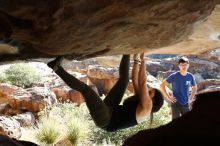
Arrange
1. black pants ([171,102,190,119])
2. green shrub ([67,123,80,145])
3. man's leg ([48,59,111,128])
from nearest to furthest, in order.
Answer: man's leg ([48,59,111,128]) < black pants ([171,102,190,119]) < green shrub ([67,123,80,145])

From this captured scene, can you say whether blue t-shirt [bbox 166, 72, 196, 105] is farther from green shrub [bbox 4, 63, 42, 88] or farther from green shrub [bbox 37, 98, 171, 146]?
green shrub [bbox 4, 63, 42, 88]

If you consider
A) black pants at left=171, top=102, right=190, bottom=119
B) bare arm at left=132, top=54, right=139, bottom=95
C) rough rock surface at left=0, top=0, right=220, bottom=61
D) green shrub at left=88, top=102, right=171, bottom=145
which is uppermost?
rough rock surface at left=0, top=0, right=220, bottom=61

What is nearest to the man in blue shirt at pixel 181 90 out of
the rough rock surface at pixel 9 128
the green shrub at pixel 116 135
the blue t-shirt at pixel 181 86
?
the blue t-shirt at pixel 181 86

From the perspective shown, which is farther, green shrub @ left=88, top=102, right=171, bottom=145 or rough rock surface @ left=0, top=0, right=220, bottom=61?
green shrub @ left=88, top=102, right=171, bottom=145

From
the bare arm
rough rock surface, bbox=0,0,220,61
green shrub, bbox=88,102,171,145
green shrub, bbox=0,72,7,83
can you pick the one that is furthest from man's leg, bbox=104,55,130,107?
green shrub, bbox=0,72,7,83

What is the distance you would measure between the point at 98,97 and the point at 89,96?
0.32 ft

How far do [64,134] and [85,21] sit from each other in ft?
26.8

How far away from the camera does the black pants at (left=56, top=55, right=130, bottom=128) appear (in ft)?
12.9

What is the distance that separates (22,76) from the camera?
16.1m

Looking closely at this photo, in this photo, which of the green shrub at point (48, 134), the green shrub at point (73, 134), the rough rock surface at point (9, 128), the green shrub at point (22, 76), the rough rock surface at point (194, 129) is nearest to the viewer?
the rough rock surface at point (194, 129)

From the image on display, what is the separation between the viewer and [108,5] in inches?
96.2

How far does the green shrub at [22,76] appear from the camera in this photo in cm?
1572

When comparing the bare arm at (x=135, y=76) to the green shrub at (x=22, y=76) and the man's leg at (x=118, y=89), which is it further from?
the green shrub at (x=22, y=76)

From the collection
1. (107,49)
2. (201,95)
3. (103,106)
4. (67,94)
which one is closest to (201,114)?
(201,95)
